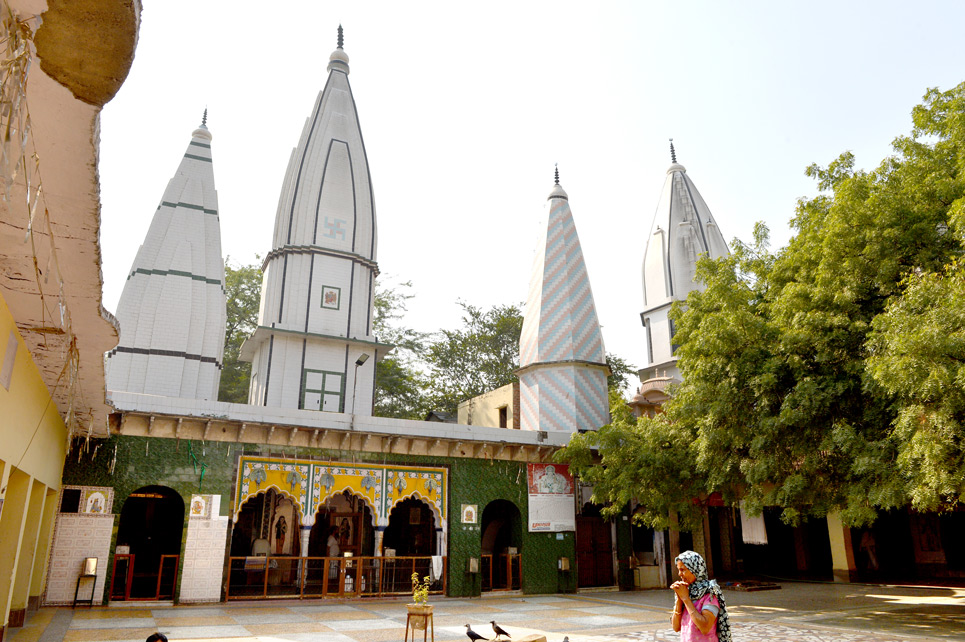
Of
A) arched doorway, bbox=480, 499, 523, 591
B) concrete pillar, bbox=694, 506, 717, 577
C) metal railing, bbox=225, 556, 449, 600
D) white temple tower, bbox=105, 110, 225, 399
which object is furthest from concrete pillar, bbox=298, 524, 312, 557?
concrete pillar, bbox=694, 506, 717, 577

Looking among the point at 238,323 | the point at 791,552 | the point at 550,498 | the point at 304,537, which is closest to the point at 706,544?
the point at 791,552

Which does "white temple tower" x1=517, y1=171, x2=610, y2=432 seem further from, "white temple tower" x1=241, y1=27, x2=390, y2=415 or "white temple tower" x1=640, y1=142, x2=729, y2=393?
"white temple tower" x1=640, y1=142, x2=729, y2=393

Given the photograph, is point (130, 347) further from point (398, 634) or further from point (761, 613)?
point (761, 613)

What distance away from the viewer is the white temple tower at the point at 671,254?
1026 inches

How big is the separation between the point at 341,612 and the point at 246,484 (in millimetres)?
3367

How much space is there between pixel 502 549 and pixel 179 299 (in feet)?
43.1

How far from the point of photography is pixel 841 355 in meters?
10.8

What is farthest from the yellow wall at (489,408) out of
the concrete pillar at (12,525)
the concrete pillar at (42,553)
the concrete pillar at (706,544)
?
the concrete pillar at (12,525)

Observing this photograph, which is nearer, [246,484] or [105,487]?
[105,487]

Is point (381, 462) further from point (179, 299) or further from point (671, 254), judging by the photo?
point (671, 254)

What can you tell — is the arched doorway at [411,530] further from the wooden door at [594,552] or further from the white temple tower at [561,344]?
the white temple tower at [561,344]

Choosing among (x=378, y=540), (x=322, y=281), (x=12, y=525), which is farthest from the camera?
(x=322, y=281)

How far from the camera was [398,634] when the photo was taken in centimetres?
932

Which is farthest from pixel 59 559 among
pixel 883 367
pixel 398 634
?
pixel 883 367
